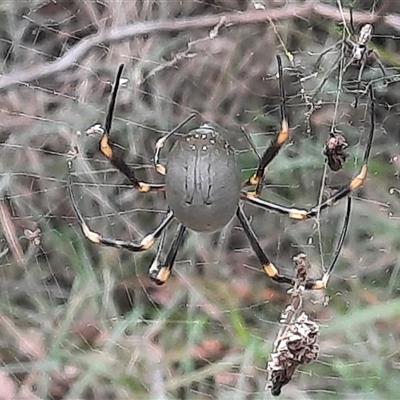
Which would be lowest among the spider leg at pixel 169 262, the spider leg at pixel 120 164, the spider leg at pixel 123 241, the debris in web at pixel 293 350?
the spider leg at pixel 169 262

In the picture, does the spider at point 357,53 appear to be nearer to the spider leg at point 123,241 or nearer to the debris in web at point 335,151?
the debris in web at point 335,151

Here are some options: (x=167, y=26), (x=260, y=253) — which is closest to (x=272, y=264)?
(x=260, y=253)

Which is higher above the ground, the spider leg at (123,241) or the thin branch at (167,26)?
the thin branch at (167,26)

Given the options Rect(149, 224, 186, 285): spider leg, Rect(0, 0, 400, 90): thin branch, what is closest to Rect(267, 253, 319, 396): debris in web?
Rect(149, 224, 186, 285): spider leg

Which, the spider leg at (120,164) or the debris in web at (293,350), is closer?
the debris in web at (293,350)

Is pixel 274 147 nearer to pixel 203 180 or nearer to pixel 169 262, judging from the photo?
pixel 203 180

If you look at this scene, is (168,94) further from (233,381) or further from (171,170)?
(233,381)

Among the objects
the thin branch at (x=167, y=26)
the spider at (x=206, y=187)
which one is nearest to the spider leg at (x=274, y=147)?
Result: the spider at (x=206, y=187)
